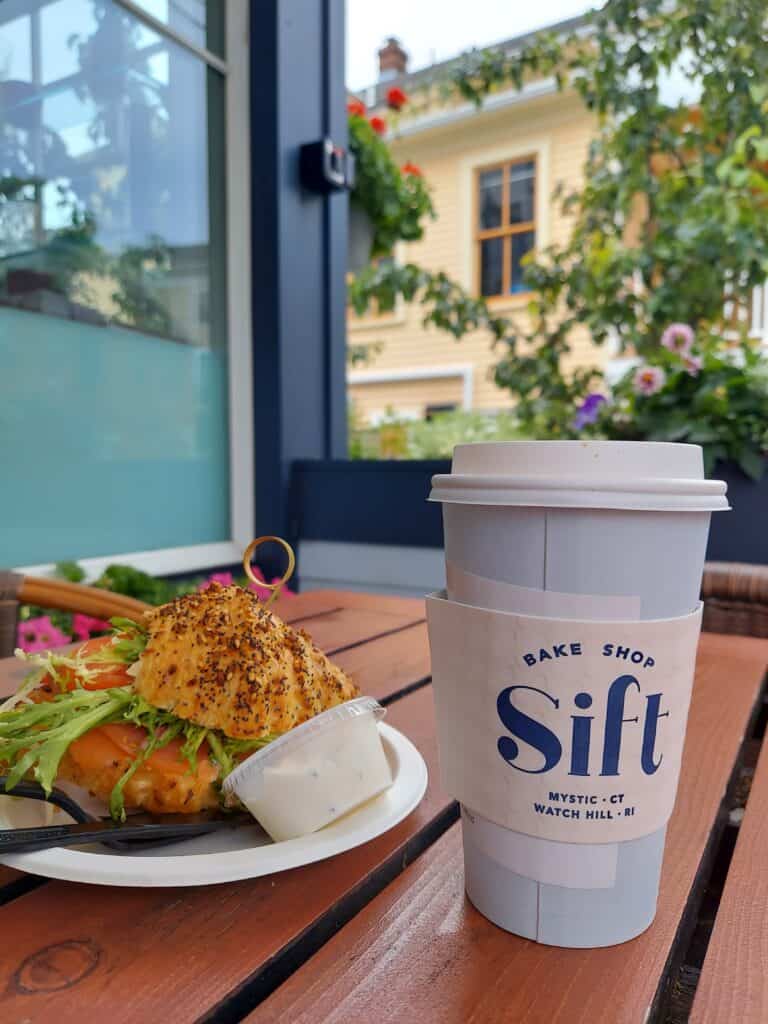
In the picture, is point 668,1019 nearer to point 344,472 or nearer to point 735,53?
point 344,472

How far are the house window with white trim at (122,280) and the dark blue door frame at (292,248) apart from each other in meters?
0.10

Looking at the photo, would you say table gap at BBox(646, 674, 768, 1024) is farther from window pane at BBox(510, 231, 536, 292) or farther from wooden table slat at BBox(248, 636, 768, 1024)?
window pane at BBox(510, 231, 536, 292)

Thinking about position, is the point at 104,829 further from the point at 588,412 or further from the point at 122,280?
the point at 588,412

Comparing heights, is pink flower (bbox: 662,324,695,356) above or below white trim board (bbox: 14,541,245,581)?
above

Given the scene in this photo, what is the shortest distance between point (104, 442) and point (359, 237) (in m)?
1.68

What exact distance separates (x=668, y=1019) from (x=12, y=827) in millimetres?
471

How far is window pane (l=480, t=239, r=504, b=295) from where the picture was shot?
8.36 metres

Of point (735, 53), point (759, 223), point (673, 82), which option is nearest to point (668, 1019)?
point (759, 223)

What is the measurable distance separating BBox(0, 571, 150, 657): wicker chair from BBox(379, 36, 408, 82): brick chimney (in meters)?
9.13

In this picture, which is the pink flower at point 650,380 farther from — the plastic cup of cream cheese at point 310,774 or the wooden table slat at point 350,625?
the plastic cup of cream cheese at point 310,774

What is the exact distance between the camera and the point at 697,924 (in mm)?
572

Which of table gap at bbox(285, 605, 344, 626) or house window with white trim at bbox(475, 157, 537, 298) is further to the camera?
house window with white trim at bbox(475, 157, 537, 298)

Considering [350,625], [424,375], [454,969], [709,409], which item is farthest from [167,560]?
[424,375]

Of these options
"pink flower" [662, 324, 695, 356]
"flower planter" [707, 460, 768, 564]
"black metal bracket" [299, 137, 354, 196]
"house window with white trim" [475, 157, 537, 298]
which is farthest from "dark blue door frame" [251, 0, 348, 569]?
"house window with white trim" [475, 157, 537, 298]
